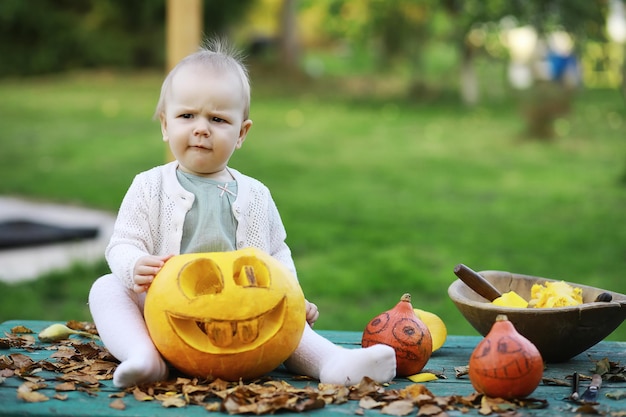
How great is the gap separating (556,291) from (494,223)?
203 inches

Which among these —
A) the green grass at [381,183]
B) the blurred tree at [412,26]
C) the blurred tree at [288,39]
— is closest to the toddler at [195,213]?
the green grass at [381,183]

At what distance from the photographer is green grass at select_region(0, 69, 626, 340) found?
639 cm

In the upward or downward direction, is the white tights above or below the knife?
above

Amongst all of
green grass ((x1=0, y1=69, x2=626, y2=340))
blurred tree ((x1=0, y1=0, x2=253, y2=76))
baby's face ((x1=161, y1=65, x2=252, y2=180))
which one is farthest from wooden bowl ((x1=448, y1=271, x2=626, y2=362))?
→ blurred tree ((x1=0, y1=0, x2=253, y2=76))

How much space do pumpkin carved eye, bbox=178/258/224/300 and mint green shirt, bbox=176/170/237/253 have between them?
0.49ft

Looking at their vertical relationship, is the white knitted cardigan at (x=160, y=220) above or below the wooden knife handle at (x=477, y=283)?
above

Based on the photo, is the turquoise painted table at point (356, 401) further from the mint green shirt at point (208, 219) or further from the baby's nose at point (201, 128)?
the baby's nose at point (201, 128)

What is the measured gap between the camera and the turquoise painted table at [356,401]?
8.02 ft

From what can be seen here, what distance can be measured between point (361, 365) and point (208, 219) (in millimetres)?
667

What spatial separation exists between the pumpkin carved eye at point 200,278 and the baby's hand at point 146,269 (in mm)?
103

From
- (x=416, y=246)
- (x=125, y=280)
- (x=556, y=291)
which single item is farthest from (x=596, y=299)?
(x=416, y=246)

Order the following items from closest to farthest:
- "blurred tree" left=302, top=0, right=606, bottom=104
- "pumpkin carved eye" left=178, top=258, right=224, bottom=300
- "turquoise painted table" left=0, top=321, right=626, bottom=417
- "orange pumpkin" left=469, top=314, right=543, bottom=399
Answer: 1. "turquoise painted table" left=0, top=321, right=626, bottom=417
2. "orange pumpkin" left=469, top=314, right=543, bottom=399
3. "pumpkin carved eye" left=178, top=258, right=224, bottom=300
4. "blurred tree" left=302, top=0, right=606, bottom=104

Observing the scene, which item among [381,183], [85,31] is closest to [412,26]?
[85,31]

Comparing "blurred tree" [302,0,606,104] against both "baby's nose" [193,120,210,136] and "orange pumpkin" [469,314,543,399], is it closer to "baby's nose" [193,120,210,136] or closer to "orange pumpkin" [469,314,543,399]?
"baby's nose" [193,120,210,136]
